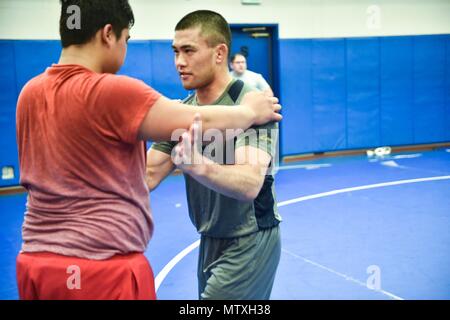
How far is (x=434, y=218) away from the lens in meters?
7.36

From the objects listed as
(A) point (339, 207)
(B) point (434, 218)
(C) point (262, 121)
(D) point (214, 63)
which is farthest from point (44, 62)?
(C) point (262, 121)

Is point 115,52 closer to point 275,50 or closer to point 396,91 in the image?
point 275,50

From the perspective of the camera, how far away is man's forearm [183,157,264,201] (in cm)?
217

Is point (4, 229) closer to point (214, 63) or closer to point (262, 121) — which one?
point (214, 63)

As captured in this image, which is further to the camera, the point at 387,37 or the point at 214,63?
the point at 387,37

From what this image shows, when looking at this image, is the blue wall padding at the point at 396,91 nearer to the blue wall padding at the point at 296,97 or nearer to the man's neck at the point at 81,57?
the blue wall padding at the point at 296,97

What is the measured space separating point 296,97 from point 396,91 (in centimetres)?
286

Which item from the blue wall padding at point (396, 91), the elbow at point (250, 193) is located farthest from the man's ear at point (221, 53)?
the blue wall padding at point (396, 91)

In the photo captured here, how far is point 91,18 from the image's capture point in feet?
6.58

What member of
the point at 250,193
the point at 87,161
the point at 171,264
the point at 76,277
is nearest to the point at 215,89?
the point at 250,193

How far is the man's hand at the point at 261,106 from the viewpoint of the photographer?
245 centimetres

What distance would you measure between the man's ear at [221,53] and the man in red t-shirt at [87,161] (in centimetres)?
103

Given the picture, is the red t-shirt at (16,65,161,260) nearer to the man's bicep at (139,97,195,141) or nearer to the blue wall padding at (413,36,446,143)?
the man's bicep at (139,97,195,141)
